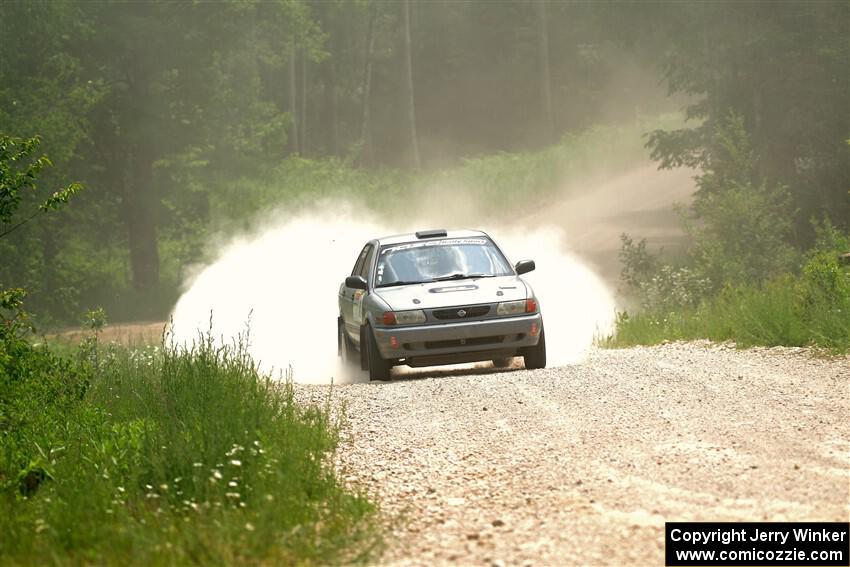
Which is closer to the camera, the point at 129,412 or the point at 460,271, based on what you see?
the point at 129,412

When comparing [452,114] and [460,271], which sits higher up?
[452,114]

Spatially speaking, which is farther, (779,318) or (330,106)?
(330,106)

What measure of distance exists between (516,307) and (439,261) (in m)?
1.70

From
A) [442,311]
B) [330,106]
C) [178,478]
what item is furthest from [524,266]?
[330,106]

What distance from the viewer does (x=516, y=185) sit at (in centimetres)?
5050

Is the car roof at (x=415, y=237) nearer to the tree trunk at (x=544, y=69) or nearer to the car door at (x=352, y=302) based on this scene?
the car door at (x=352, y=302)

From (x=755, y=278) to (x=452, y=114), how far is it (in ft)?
184

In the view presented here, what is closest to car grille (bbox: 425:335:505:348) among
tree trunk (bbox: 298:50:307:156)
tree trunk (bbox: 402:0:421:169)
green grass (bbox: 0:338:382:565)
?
green grass (bbox: 0:338:382:565)

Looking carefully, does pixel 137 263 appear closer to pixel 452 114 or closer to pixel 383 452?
pixel 383 452

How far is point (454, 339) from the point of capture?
1546cm

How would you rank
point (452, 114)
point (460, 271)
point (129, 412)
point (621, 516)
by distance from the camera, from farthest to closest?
point (452, 114) → point (460, 271) → point (129, 412) → point (621, 516)

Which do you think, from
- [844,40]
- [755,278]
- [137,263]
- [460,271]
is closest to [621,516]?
[460,271]

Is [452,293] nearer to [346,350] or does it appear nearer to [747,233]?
[346,350]

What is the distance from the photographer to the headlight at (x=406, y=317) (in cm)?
1550
